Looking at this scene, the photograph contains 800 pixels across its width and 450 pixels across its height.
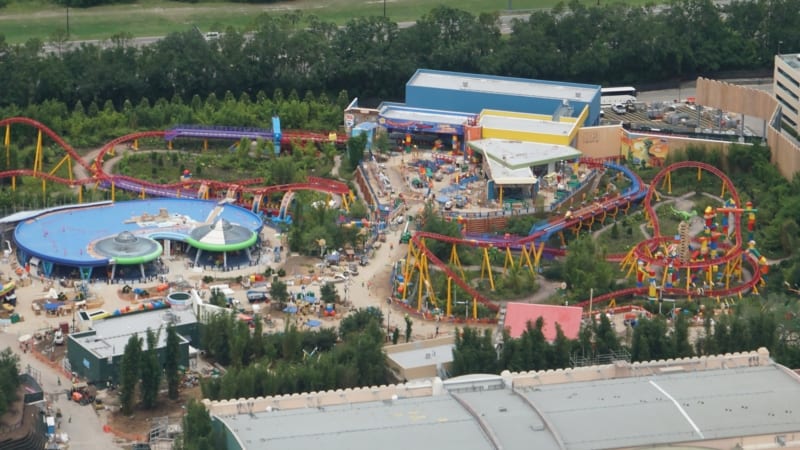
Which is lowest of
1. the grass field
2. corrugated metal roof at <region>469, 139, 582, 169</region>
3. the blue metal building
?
corrugated metal roof at <region>469, 139, 582, 169</region>

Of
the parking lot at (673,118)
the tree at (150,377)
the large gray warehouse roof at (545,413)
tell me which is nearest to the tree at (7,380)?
the tree at (150,377)

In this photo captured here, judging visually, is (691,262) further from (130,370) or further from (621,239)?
(130,370)

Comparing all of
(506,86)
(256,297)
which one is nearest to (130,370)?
(256,297)

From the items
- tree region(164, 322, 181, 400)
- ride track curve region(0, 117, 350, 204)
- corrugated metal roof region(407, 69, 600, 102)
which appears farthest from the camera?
corrugated metal roof region(407, 69, 600, 102)

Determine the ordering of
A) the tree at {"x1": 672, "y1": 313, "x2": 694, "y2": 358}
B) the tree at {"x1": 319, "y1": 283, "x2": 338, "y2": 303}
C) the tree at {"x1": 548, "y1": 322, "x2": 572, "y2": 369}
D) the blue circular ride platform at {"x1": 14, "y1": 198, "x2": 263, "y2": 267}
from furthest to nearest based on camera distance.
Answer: the blue circular ride platform at {"x1": 14, "y1": 198, "x2": 263, "y2": 267}
the tree at {"x1": 319, "y1": 283, "x2": 338, "y2": 303}
the tree at {"x1": 672, "y1": 313, "x2": 694, "y2": 358}
the tree at {"x1": 548, "y1": 322, "x2": 572, "y2": 369}

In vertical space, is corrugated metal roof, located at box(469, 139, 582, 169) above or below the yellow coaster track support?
above

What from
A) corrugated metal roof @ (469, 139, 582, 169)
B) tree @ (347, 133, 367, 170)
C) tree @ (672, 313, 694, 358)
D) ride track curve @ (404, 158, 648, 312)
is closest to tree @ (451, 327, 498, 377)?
tree @ (672, 313, 694, 358)

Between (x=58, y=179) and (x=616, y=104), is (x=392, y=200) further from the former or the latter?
(x=616, y=104)

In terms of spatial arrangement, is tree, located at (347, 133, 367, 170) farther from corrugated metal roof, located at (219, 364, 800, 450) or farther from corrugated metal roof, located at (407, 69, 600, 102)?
corrugated metal roof, located at (219, 364, 800, 450)
